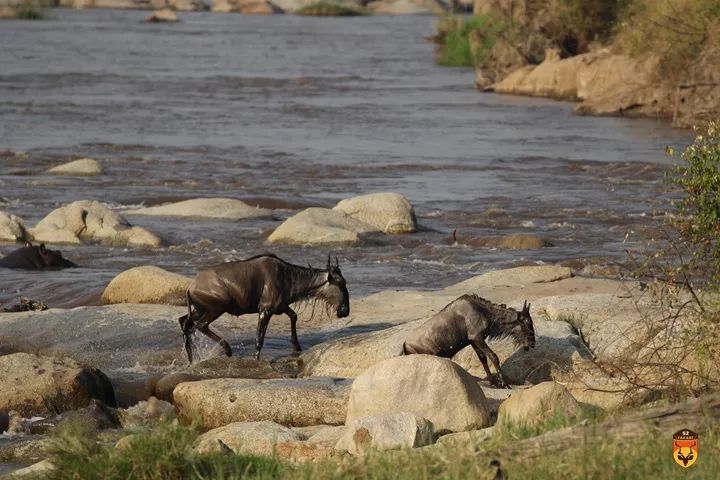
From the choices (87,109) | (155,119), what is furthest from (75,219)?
(87,109)

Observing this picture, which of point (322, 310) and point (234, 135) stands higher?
point (322, 310)

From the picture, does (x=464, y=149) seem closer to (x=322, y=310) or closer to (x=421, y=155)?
(x=421, y=155)

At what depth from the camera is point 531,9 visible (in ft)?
165

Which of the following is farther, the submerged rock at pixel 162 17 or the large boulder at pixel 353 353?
the submerged rock at pixel 162 17

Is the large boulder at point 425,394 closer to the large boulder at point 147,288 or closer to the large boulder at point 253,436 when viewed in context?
the large boulder at point 253,436

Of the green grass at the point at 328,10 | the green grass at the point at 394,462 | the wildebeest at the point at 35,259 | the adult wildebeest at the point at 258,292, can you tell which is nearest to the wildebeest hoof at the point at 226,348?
the adult wildebeest at the point at 258,292

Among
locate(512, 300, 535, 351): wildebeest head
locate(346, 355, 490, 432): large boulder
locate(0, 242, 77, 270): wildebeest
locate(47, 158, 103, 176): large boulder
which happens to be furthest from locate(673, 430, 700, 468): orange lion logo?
locate(47, 158, 103, 176): large boulder

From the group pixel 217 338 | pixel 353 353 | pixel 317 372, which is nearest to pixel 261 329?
pixel 217 338

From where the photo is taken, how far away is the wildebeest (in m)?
20.0

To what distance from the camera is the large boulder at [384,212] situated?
22.9 metres

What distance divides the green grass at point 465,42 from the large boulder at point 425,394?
41013mm

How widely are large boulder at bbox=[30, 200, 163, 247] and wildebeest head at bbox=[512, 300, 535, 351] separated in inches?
396

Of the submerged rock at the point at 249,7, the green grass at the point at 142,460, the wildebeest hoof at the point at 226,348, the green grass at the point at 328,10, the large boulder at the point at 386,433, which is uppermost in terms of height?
the green grass at the point at 142,460

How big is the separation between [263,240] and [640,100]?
819 inches
